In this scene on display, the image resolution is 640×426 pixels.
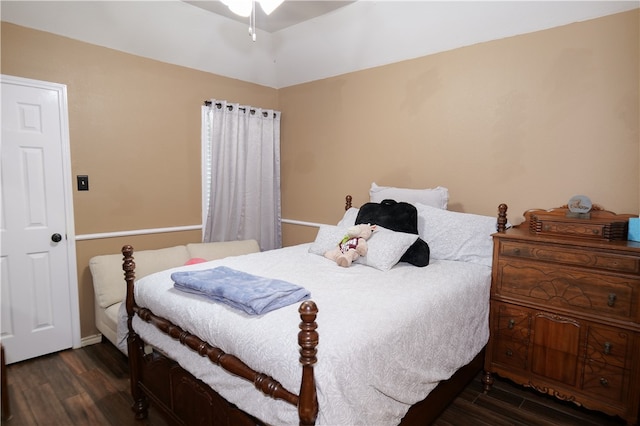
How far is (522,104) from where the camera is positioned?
2549mm

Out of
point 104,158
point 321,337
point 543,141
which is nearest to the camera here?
point 321,337

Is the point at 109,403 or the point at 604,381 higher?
the point at 604,381

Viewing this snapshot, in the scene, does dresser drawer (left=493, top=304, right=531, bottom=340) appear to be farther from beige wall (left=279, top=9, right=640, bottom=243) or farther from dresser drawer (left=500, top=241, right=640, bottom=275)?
beige wall (left=279, top=9, right=640, bottom=243)

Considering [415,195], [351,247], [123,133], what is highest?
[123,133]

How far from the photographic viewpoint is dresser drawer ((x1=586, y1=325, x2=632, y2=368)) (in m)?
1.90

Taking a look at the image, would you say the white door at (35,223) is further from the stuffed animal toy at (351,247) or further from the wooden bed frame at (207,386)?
the stuffed animal toy at (351,247)

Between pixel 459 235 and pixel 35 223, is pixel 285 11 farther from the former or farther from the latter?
pixel 35 223

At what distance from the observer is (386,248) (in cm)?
234

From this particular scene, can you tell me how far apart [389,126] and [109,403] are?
9.51 feet

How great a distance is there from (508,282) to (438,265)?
0.42m

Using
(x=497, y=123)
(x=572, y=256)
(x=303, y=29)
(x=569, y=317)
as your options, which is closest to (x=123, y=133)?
(x=303, y=29)

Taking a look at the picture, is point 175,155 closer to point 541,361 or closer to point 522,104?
point 522,104


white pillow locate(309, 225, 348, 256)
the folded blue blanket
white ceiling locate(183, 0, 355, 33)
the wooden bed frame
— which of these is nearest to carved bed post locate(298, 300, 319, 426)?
the wooden bed frame

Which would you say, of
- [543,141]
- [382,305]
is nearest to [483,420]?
[382,305]
